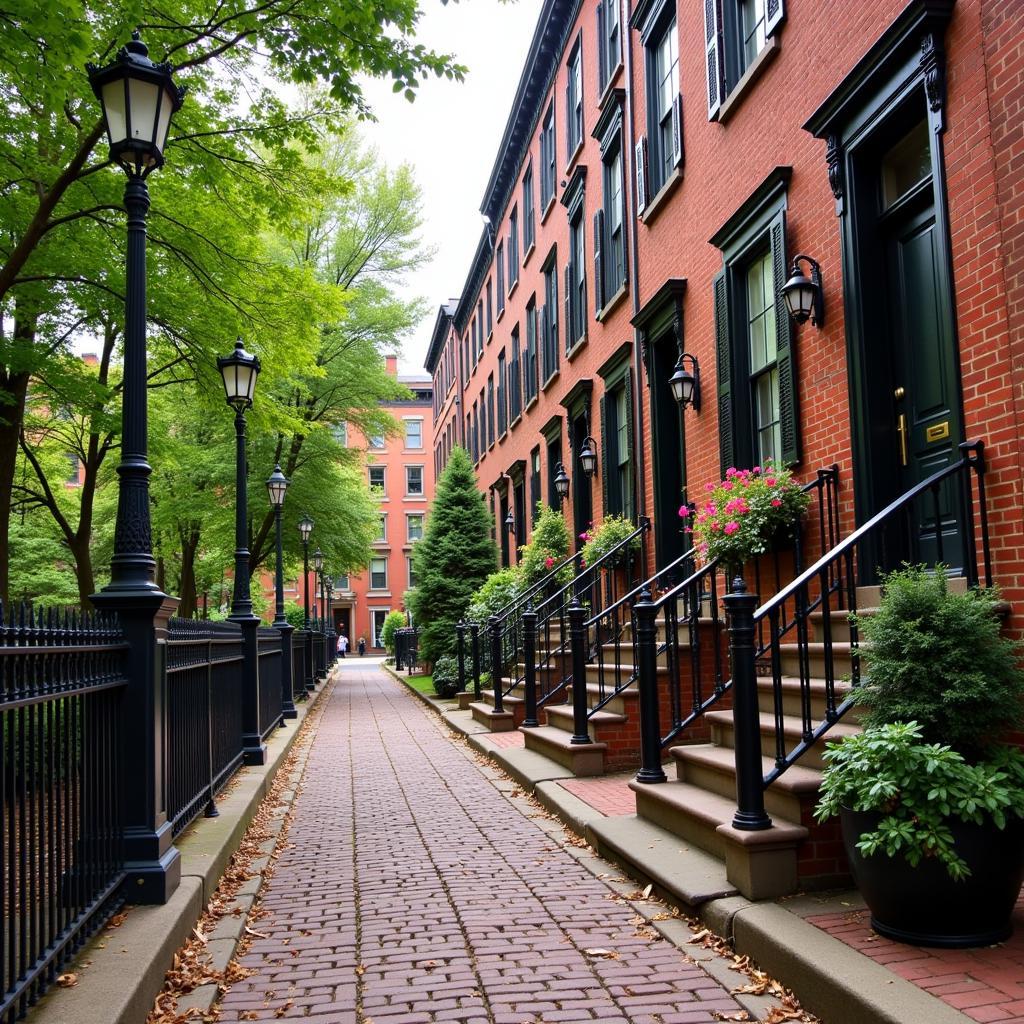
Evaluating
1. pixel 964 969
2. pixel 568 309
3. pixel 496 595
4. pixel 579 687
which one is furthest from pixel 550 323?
pixel 964 969

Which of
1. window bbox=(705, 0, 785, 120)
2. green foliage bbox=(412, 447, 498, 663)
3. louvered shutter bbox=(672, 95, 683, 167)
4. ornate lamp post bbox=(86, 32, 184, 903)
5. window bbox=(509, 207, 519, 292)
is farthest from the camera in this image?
window bbox=(509, 207, 519, 292)

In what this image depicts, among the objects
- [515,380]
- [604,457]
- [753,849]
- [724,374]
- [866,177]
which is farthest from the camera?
[515,380]

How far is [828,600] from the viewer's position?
5184 mm

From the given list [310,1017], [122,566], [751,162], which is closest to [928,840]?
[310,1017]

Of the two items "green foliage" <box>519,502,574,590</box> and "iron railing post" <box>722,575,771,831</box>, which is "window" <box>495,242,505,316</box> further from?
"iron railing post" <box>722,575,771,831</box>

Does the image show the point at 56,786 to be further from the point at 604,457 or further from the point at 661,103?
the point at 604,457

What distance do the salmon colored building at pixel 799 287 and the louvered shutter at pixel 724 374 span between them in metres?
0.04

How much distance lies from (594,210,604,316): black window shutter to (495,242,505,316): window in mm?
9765

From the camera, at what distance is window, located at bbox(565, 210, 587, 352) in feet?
52.3

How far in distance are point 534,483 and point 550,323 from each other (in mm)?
3447

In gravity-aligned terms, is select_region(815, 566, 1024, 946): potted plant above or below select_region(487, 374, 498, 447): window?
below

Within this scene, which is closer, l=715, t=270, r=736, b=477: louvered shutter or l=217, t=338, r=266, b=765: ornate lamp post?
l=715, t=270, r=736, b=477: louvered shutter

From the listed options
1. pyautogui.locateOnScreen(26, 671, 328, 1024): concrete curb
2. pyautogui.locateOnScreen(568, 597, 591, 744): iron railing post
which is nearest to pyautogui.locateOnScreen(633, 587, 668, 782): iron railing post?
pyautogui.locateOnScreen(568, 597, 591, 744): iron railing post

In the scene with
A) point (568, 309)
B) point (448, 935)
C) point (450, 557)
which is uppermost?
point (568, 309)
